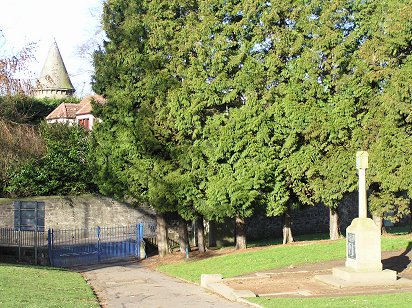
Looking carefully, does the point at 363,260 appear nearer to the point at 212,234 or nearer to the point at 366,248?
the point at 366,248

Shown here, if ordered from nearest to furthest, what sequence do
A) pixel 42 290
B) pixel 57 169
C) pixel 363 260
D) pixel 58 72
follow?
pixel 42 290
pixel 363 260
pixel 57 169
pixel 58 72

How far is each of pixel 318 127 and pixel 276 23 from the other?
14.6 ft

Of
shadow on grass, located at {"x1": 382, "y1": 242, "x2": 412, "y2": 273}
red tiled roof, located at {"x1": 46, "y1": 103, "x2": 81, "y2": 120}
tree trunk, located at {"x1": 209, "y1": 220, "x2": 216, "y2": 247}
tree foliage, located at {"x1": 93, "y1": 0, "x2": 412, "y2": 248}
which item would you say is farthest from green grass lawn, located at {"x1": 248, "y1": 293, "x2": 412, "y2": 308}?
red tiled roof, located at {"x1": 46, "y1": 103, "x2": 81, "y2": 120}

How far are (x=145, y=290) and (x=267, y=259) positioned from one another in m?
4.96

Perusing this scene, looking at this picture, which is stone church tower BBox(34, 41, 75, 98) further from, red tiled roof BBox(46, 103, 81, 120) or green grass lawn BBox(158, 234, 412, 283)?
green grass lawn BBox(158, 234, 412, 283)

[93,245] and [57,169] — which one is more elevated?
[57,169]

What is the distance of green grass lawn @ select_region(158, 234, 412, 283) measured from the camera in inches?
794

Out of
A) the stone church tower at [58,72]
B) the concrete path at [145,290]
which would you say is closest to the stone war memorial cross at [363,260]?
the concrete path at [145,290]

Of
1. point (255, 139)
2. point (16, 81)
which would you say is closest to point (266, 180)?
point (255, 139)

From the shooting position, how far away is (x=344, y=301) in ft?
43.7

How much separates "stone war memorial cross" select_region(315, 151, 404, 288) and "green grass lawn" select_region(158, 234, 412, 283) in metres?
3.61

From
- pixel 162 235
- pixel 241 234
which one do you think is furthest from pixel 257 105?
pixel 162 235

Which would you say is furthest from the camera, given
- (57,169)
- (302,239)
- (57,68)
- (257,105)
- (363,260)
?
(57,68)

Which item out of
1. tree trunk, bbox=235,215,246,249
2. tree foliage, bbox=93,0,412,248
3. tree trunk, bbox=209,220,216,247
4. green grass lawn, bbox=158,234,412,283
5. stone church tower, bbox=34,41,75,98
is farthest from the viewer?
stone church tower, bbox=34,41,75,98
